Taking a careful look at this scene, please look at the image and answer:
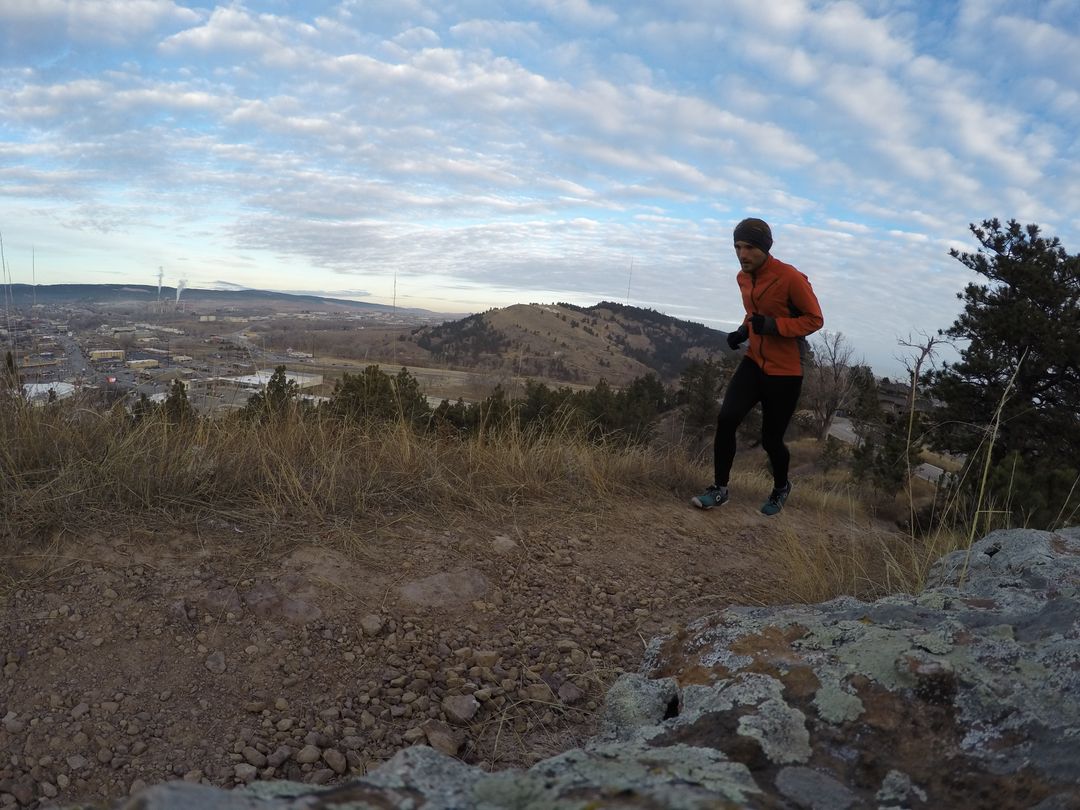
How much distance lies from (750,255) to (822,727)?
3348 mm

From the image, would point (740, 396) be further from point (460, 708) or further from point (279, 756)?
point (279, 756)

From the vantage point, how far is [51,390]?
371 cm

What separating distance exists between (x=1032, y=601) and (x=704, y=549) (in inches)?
83.9

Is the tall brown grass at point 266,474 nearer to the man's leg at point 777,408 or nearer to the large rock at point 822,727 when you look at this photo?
the man's leg at point 777,408

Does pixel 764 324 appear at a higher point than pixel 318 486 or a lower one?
higher

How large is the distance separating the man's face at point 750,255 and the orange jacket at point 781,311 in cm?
5

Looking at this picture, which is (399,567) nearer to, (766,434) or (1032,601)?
(1032,601)

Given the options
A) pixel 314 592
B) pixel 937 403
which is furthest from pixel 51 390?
pixel 937 403

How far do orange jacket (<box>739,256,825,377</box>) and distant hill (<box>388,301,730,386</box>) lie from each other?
29.9 metres

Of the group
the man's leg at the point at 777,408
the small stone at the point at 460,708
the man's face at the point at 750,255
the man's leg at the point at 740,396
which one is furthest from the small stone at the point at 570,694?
the man's face at the point at 750,255

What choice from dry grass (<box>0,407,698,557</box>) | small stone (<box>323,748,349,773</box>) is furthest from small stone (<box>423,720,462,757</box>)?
dry grass (<box>0,407,698,557</box>)

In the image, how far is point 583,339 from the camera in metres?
65.9

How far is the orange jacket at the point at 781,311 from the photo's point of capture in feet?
13.3

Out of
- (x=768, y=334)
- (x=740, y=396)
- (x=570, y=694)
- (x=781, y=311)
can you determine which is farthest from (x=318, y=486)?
(x=781, y=311)
